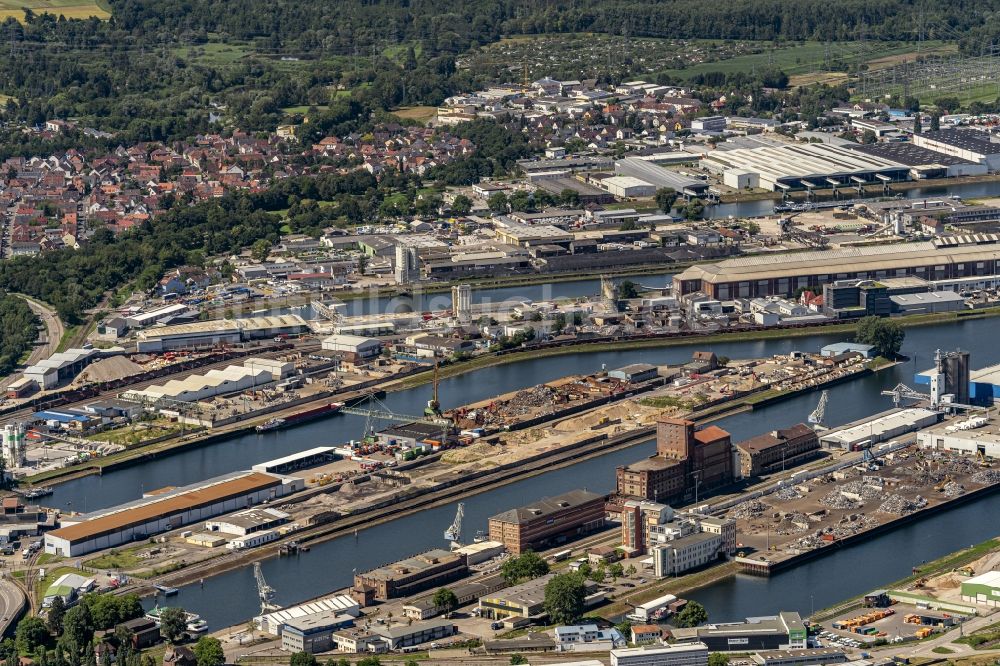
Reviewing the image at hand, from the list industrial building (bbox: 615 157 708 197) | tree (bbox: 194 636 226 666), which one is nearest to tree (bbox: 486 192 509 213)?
industrial building (bbox: 615 157 708 197)

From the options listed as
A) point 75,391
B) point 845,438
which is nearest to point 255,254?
point 75,391

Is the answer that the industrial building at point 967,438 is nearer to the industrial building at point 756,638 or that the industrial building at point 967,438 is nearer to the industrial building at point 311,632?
the industrial building at point 756,638

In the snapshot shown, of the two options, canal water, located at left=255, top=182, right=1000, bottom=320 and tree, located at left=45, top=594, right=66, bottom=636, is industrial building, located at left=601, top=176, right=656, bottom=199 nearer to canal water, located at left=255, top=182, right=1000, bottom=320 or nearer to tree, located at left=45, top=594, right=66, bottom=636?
canal water, located at left=255, top=182, right=1000, bottom=320

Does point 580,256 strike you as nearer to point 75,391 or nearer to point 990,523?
point 75,391

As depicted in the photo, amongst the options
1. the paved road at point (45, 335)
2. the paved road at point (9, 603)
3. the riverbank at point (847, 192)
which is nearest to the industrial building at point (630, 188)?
the riverbank at point (847, 192)

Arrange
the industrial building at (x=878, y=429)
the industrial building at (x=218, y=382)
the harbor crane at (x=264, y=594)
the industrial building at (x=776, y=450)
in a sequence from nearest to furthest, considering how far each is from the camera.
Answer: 1. the harbor crane at (x=264, y=594)
2. the industrial building at (x=776, y=450)
3. the industrial building at (x=878, y=429)
4. the industrial building at (x=218, y=382)

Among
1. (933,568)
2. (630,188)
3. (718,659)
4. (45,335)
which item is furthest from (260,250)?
(718,659)

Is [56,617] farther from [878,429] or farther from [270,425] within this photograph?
[878,429]
